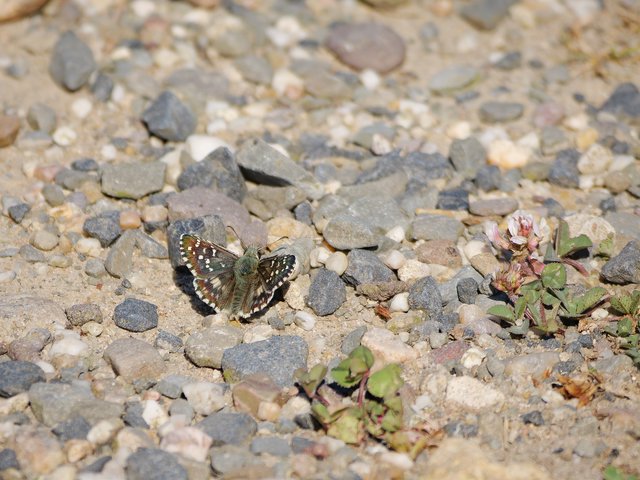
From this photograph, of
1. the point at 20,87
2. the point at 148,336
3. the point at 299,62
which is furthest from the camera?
the point at 299,62

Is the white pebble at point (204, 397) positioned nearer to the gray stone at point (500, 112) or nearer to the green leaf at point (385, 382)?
the green leaf at point (385, 382)

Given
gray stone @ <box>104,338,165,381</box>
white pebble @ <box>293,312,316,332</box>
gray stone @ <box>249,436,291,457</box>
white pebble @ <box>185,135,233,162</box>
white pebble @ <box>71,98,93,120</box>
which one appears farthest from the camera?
white pebble @ <box>71,98,93,120</box>

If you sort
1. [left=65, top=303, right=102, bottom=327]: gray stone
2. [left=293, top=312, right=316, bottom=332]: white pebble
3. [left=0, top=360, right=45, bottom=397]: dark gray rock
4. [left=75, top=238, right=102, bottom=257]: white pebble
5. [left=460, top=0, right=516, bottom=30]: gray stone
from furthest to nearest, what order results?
[left=460, top=0, right=516, bottom=30]: gray stone → [left=75, top=238, right=102, bottom=257]: white pebble → [left=293, top=312, right=316, bottom=332]: white pebble → [left=65, top=303, right=102, bottom=327]: gray stone → [left=0, top=360, right=45, bottom=397]: dark gray rock

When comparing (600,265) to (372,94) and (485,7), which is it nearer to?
(372,94)

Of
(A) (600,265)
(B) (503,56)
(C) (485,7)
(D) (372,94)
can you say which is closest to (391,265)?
(A) (600,265)

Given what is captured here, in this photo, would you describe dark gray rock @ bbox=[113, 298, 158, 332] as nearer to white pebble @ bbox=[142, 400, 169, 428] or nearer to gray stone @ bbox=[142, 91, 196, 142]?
white pebble @ bbox=[142, 400, 169, 428]

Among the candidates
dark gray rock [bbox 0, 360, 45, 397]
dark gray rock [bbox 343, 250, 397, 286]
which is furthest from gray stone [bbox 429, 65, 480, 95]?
dark gray rock [bbox 0, 360, 45, 397]
